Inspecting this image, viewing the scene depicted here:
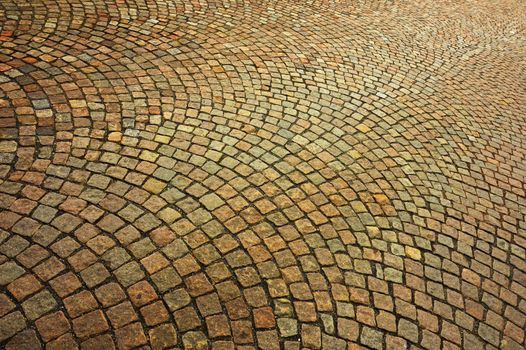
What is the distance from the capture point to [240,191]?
412cm

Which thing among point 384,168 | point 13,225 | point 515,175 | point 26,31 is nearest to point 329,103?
point 384,168

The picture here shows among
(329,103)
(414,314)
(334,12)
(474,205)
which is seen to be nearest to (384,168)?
(474,205)

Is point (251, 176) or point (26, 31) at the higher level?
point (26, 31)

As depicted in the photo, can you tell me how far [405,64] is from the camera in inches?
291

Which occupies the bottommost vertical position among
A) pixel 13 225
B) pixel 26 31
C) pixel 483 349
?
pixel 483 349

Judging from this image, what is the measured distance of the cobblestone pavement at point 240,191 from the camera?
3.10m

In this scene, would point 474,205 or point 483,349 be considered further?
point 474,205

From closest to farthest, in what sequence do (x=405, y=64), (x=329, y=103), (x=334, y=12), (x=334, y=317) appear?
(x=334, y=317) → (x=329, y=103) → (x=405, y=64) → (x=334, y=12)

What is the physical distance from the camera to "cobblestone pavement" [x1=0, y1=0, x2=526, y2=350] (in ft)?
10.2

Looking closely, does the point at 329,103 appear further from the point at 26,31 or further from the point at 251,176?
the point at 26,31

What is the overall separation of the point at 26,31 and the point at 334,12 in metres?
6.11

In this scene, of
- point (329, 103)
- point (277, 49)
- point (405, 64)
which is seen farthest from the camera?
point (405, 64)

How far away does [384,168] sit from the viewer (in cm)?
480

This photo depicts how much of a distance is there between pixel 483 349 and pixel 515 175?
2.94 m
